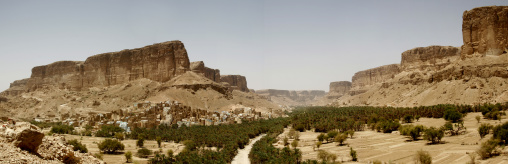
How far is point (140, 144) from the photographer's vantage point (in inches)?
1502

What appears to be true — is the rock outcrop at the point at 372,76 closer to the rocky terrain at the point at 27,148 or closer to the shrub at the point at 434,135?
the shrub at the point at 434,135

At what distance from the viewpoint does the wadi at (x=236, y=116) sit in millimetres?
25906

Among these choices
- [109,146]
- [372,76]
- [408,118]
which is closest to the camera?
[109,146]

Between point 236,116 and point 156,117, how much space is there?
59.9 feet

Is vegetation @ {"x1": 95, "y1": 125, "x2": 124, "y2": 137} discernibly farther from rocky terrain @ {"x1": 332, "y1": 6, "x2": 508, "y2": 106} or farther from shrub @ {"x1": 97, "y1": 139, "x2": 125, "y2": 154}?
rocky terrain @ {"x1": 332, "y1": 6, "x2": 508, "y2": 106}

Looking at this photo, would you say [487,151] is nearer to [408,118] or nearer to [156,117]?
[408,118]

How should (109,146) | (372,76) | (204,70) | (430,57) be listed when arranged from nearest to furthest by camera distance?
(109,146) < (430,57) < (204,70) < (372,76)

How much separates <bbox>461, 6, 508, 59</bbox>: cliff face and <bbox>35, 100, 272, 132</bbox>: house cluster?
57127 millimetres

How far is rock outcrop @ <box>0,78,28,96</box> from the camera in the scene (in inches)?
5384

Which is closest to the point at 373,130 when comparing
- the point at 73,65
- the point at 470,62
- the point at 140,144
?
the point at 140,144

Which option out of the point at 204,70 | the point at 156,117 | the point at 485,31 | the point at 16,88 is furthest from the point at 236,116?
the point at 16,88

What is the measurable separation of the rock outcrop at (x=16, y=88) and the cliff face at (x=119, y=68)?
30.4 m

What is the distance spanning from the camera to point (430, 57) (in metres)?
110

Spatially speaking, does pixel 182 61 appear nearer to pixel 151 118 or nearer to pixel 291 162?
pixel 151 118
